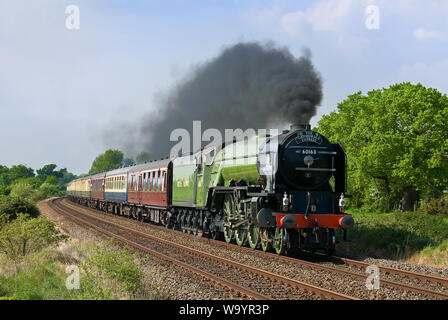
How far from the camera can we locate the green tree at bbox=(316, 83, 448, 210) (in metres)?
30.8

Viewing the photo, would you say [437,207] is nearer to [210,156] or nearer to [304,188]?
[210,156]

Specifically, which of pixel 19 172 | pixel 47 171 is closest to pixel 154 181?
pixel 19 172

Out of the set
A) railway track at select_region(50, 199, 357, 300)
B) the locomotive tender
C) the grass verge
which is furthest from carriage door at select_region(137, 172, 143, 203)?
the grass verge

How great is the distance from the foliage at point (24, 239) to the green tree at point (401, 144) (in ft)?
78.9

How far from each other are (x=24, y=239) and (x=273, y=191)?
7.81 metres

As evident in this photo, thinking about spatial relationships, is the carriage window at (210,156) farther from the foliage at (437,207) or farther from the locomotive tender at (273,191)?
the foliage at (437,207)

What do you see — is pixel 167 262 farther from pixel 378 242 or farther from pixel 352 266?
pixel 378 242

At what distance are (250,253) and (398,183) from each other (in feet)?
79.2

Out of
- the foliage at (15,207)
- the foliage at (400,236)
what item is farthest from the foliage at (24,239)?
the foliage at (15,207)

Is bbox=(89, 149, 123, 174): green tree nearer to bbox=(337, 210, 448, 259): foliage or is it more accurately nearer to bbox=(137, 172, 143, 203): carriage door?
bbox=(137, 172, 143, 203): carriage door

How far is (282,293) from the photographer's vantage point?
8383 mm

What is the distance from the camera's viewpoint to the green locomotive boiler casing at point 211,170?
13.9m

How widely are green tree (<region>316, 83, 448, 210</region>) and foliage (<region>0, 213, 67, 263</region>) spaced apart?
24.0m
